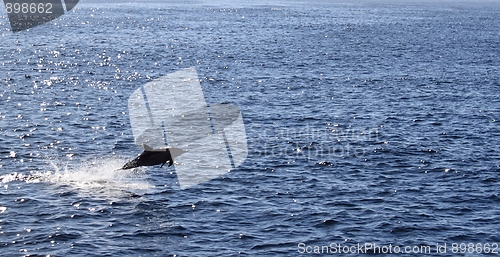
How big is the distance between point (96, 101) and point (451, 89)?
49196 mm

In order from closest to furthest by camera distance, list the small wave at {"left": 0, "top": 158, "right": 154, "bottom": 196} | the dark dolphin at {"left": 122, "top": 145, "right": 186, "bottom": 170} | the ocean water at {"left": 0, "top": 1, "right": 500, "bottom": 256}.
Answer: the ocean water at {"left": 0, "top": 1, "right": 500, "bottom": 256} → the dark dolphin at {"left": 122, "top": 145, "right": 186, "bottom": 170} → the small wave at {"left": 0, "top": 158, "right": 154, "bottom": 196}

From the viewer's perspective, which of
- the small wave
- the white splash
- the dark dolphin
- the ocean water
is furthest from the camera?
the small wave

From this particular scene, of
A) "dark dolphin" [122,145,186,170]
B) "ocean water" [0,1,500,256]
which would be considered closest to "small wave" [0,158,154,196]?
"ocean water" [0,1,500,256]

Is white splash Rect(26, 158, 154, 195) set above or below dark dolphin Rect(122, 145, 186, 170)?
below

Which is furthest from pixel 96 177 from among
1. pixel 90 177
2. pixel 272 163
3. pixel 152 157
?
pixel 272 163

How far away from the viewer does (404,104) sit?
7844cm

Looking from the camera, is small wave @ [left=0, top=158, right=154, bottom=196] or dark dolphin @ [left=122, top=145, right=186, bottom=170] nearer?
dark dolphin @ [left=122, top=145, right=186, bottom=170]

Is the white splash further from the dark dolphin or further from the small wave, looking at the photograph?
the dark dolphin

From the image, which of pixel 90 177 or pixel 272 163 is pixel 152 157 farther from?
pixel 272 163

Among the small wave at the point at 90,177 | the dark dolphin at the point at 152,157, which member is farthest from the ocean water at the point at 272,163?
the dark dolphin at the point at 152,157

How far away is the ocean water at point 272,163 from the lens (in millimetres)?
38875

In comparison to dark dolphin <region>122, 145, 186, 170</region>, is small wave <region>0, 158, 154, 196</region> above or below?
below

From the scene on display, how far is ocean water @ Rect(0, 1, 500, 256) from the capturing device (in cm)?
3888

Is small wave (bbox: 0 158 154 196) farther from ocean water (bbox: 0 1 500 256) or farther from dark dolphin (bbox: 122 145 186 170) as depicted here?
dark dolphin (bbox: 122 145 186 170)
